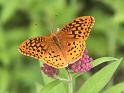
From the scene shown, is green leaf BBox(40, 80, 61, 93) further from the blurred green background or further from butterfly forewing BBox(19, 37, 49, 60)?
the blurred green background

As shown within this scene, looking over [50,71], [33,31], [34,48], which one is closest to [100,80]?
[50,71]

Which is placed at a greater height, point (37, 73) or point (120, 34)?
point (120, 34)

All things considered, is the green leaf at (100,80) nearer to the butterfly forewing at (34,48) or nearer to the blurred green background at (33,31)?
the butterfly forewing at (34,48)

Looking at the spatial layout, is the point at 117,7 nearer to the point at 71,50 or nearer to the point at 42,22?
the point at 42,22

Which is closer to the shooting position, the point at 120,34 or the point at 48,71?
the point at 48,71

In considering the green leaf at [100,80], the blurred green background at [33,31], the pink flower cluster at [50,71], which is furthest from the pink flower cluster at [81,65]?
the blurred green background at [33,31]

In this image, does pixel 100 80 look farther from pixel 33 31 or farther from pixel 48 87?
pixel 33 31

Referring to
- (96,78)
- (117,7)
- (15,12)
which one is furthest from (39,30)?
(96,78)
